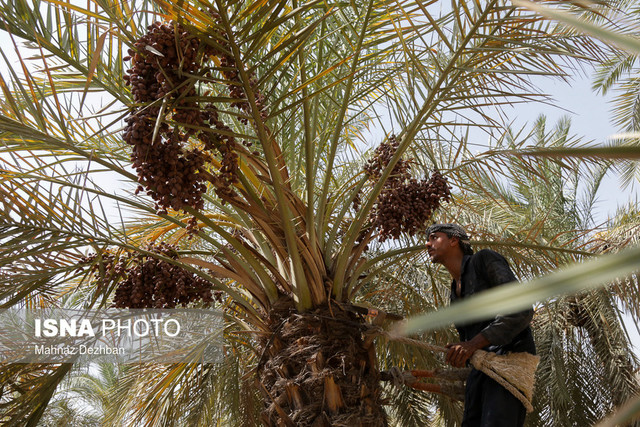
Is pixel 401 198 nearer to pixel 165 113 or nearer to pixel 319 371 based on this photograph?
pixel 319 371

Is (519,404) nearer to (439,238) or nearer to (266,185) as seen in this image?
(439,238)

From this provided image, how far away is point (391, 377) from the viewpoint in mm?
3965

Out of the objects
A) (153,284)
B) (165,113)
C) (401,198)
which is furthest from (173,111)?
(401,198)

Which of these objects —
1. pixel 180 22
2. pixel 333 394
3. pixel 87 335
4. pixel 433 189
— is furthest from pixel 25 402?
pixel 433 189

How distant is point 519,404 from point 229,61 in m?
2.29

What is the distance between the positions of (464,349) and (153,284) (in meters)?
1.94

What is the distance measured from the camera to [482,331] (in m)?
3.40

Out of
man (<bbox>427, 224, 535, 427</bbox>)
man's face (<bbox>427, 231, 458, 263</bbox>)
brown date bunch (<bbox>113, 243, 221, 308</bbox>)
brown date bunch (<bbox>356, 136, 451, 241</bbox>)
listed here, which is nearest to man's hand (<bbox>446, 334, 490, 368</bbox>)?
man (<bbox>427, 224, 535, 427</bbox>)

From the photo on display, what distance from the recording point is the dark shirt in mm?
3363

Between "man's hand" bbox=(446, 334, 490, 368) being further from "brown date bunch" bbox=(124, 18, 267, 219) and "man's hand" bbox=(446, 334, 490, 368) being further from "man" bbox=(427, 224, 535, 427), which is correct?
"brown date bunch" bbox=(124, 18, 267, 219)

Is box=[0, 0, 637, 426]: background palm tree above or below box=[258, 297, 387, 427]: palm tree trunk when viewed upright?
above

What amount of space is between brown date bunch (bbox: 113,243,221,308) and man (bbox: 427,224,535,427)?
1.58 metres

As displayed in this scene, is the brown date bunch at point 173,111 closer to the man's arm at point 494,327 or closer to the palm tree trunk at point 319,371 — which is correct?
the palm tree trunk at point 319,371

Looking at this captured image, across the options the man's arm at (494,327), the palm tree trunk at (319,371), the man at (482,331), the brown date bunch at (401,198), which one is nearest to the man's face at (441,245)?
the man at (482,331)
